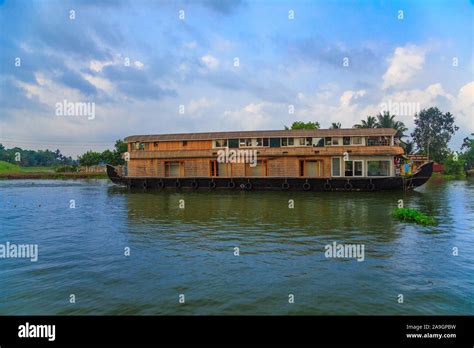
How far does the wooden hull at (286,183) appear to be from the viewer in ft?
94.3

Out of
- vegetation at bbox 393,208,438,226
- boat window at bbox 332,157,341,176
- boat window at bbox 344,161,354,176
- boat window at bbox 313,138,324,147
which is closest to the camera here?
vegetation at bbox 393,208,438,226

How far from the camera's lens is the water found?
654 centimetres

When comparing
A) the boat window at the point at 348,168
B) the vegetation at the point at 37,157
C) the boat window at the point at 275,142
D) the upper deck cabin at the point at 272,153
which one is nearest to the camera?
the upper deck cabin at the point at 272,153

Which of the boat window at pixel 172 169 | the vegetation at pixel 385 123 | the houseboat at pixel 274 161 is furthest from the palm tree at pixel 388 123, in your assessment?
the boat window at pixel 172 169

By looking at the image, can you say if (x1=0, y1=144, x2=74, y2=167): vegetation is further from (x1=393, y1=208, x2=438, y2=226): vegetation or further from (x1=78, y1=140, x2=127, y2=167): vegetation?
(x1=393, y1=208, x2=438, y2=226): vegetation

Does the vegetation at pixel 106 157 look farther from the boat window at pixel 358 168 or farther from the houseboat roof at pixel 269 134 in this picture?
the boat window at pixel 358 168

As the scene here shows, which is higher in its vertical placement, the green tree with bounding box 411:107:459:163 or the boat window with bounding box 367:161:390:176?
the green tree with bounding box 411:107:459:163

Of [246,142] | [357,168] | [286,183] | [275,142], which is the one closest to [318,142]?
[275,142]

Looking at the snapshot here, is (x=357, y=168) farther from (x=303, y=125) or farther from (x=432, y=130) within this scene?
(x=432, y=130)

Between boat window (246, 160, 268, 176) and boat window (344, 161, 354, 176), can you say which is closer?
boat window (344, 161, 354, 176)

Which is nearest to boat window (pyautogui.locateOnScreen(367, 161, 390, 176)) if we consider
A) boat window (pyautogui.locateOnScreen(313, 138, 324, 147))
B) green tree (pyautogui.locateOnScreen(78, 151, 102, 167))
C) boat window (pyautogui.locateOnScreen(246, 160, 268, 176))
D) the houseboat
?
the houseboat

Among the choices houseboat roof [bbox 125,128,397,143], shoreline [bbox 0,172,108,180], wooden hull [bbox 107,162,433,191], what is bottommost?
wooden hull [bbox 107,162,433,191]

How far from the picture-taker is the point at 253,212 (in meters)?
18.2
